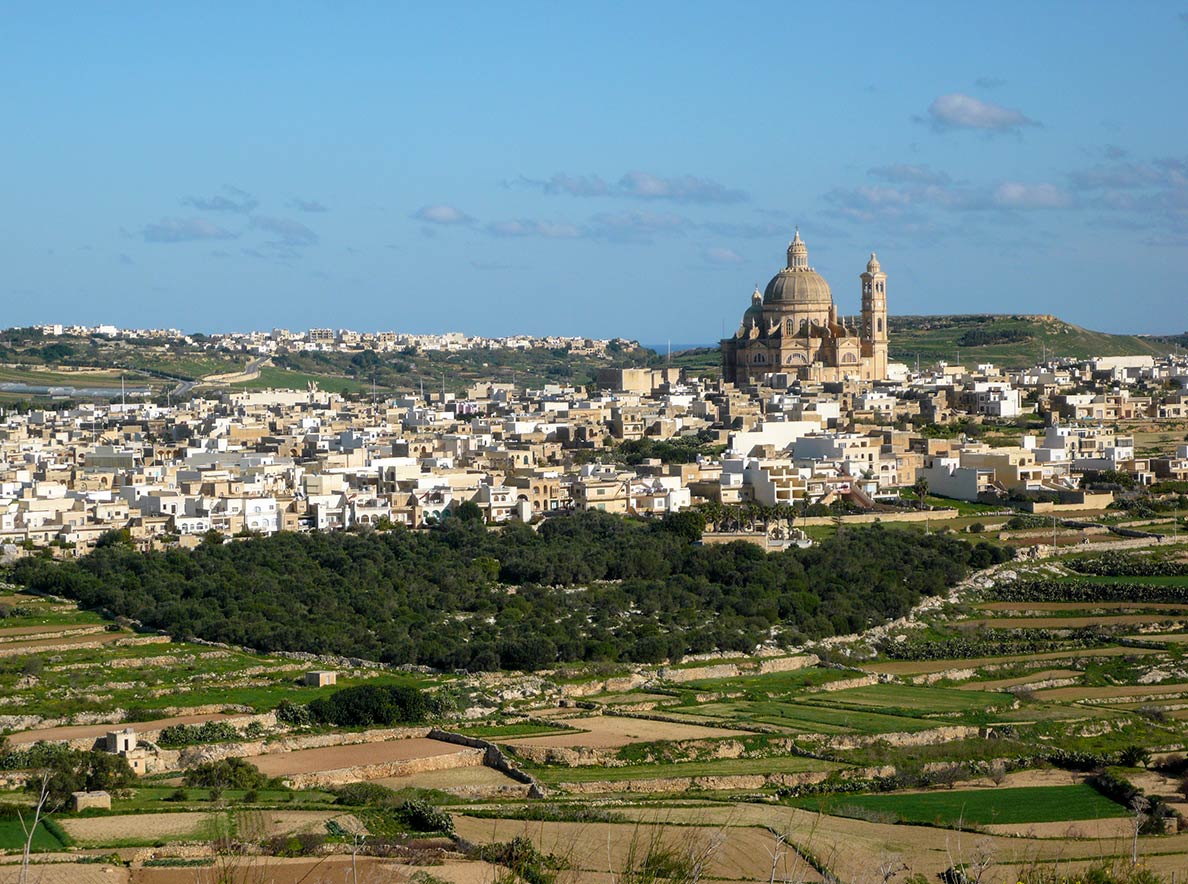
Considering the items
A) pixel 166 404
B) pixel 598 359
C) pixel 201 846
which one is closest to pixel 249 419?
pixel 166 404

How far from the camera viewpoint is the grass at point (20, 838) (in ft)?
67.4

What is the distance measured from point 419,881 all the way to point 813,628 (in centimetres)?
1976

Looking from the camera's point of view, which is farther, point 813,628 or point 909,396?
point 909,396

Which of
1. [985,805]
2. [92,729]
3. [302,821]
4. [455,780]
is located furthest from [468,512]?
[302,821]

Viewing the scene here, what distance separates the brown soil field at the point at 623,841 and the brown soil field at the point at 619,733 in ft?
14.8

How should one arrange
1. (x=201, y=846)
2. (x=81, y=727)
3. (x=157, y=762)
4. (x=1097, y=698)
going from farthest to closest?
(x=1097, y=698)
(x=81, y=727)
(x=157, y=762)
(x=201, y=846)

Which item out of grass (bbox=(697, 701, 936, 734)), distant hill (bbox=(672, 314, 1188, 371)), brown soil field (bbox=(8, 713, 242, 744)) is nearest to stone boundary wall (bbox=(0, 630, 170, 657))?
brown soil field (bbox=(8, 713, 242, 744))

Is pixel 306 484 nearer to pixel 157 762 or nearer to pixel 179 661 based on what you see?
pixel 179 661

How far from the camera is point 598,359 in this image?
489 feet

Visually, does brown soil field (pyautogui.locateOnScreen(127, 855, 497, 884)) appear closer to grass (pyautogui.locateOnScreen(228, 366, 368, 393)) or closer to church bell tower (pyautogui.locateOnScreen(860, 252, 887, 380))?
church bell tower (pyautogui.locateOnScreen(860, 252, 887, 380))

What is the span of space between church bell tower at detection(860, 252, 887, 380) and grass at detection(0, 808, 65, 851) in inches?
2424

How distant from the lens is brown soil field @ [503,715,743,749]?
26.8 m

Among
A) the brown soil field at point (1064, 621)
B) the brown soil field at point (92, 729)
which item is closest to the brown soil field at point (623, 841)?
the brown soil field at point (92, 729)

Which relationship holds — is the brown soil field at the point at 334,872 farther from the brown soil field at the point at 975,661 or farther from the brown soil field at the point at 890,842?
the brown soil field at the point at 975,661
